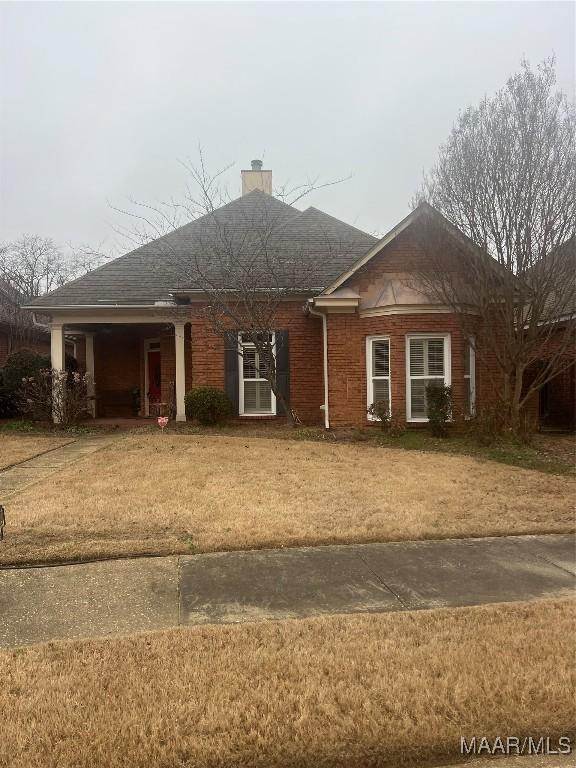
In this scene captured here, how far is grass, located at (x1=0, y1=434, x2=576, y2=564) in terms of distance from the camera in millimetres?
5641

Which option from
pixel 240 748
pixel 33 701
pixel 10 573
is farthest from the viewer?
pixel 10 573

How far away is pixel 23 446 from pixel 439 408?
886cm

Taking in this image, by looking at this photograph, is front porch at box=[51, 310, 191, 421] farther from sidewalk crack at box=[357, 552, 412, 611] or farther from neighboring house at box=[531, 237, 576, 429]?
sidewalk crack at box=[357, 552, 412, 611]

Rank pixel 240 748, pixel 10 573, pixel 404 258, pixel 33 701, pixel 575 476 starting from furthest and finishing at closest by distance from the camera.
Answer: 1. pixel 404 258
2. pixel 575 476
3. pixel 10 573
4. pixel 33 701
5. pixel 240 748

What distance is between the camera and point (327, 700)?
291 cm

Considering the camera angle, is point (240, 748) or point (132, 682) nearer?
point (240, 748)

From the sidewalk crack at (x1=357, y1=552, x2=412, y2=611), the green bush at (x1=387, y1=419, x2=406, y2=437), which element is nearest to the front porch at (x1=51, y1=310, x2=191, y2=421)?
the green bush at (x1=387, y1=419, x2=406, y2=437)

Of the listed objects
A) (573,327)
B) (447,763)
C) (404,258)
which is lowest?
(447,763)

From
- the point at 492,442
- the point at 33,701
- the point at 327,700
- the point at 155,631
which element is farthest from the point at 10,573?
the point at 492,442

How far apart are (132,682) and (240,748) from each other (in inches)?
30.7

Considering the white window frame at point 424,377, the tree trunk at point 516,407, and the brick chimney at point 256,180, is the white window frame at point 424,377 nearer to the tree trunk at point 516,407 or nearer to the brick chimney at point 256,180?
the tree trunk at point 516,407

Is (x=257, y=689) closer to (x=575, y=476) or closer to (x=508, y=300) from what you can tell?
(x=575, y=476)

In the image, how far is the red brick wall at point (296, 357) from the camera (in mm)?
14789
